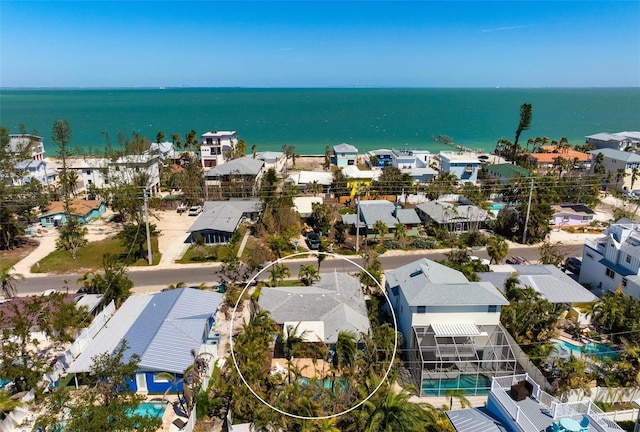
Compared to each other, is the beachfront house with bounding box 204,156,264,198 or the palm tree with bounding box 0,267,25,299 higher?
the beachfront house with bounding box 204,156,264,198

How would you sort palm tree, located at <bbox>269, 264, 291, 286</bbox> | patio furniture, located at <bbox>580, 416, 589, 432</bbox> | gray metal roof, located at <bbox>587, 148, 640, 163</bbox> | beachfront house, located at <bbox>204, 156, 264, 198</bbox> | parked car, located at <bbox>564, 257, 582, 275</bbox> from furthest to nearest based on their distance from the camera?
gray metal roof, located at <bbox>587, 148, 640, 163</bbox> < beachfront house, located at <bbox>204, 156, 264, 198</bbox> < parked car, located at <bbox>564, 257, 582, 275</bbox> < palm tree, located at <bbox>269, 264, 291, 286</bbox> < patio furniture, located at <bbox>580, 416, 589, 432</bbox>

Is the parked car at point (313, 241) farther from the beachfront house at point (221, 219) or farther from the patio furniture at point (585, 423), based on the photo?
the patio furniture at point (585, 423)

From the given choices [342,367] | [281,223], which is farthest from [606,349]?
[281,223]

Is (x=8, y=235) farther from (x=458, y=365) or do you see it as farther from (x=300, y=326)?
(x=458, y=365)

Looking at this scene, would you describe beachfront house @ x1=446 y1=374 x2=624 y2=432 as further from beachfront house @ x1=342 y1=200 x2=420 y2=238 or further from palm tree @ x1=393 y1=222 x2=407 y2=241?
beachfront house @ x1=342 y1=200 x2=420 y2=238

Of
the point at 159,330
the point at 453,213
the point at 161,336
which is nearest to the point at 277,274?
the point at 159,330

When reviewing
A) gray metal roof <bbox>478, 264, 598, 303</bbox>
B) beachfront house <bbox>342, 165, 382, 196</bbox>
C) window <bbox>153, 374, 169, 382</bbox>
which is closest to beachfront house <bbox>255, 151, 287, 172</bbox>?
beachfront house <bbox>342, 165, 382, 196</bbox>

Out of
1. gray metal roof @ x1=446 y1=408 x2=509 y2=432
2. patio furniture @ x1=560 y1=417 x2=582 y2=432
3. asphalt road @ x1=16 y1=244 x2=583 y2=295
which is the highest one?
patio furniture @ x1=560 y1=417 x2=582 y2=432
